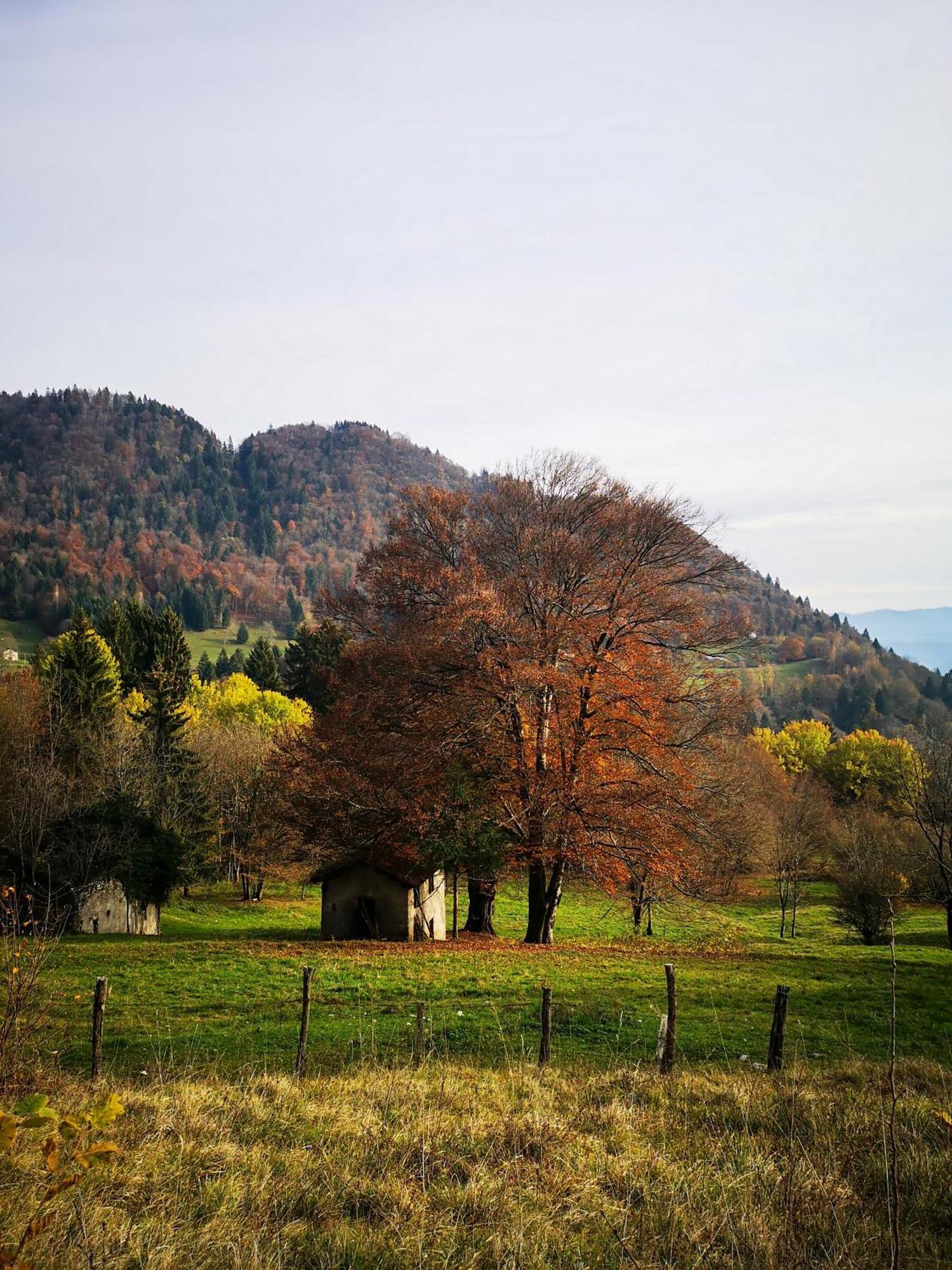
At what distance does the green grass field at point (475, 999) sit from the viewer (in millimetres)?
12578

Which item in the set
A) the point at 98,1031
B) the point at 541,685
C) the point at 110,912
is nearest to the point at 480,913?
the point at 541,685

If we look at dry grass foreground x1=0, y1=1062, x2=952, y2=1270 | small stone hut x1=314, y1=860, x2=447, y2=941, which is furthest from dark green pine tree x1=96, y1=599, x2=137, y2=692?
dry grass foreground x1=0, y1=1062, x2=952, y2=1270

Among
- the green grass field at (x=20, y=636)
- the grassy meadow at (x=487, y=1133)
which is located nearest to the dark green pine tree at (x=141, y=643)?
the grassy meadow at (x=487, y=1133)

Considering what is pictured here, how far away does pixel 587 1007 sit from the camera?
15.8 meters

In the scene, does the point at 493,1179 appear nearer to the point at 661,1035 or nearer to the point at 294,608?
the point at 661,1035

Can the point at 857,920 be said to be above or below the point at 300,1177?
below

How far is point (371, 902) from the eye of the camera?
28.0 metres

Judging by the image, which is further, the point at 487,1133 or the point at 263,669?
the point at 263,669

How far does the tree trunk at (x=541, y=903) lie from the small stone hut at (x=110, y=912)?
15048mm

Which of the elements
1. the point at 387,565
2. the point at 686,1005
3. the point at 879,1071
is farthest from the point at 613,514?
the point at 879,1071

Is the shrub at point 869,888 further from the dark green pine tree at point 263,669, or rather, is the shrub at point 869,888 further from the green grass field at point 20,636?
the green grass field at point 20,636

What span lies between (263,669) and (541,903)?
5594 cm

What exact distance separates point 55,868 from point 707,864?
2282 centimetres

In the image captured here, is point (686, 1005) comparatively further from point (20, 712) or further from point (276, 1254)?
point (20, 712)
